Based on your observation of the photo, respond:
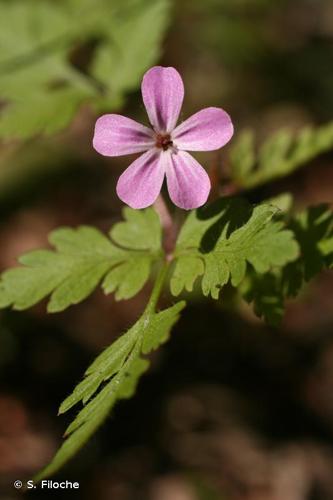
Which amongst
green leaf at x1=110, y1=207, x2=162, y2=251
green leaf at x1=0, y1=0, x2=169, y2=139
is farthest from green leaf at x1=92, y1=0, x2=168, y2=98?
green leaf at x1=110, y1=207, x2=162, y2=251

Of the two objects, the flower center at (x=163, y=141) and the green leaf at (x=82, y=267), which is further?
the green leaf at (x=82, y=267)

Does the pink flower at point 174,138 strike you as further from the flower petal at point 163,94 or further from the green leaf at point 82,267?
the green leaf at point 82,267

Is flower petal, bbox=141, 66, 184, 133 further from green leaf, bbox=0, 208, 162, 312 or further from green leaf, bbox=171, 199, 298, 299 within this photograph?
green leaf, bbox=0, 208, 162, 312

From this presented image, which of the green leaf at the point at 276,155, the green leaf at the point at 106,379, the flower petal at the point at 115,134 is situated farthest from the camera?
the green leaf at the point at 276,155

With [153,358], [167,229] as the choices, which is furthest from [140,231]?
[153,358]

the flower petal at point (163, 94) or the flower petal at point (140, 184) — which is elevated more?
the flower petal at point (163, 94)

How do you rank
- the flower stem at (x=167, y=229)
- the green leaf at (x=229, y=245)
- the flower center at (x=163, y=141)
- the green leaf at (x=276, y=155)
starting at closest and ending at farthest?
the green leaf at (x=229, y=245) < the flower center at (x=163, y=141) < the flower stem at (x=167, y=229) < the green leaf at (x=276, y=155)

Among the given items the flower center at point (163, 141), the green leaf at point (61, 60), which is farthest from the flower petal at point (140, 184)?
the green leaf at point (61, 60)

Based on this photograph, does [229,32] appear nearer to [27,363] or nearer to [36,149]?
[36,149]
